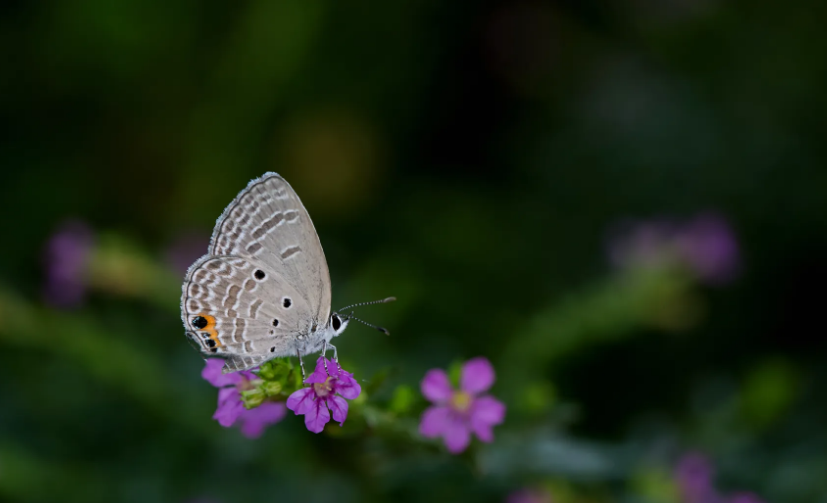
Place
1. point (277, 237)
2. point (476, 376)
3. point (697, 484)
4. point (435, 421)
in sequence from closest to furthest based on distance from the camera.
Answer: point (435, 421)
point (476, 376)
point (277, 237)
point (697, 484)

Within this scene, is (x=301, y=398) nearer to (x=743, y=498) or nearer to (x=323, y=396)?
(x=323, y=396)

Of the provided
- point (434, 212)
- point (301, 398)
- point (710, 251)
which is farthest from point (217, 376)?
point (710, 251)

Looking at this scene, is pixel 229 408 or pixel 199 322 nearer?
pixel 229 408

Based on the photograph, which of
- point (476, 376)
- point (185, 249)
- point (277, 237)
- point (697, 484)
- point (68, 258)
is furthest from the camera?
point (185, 249)

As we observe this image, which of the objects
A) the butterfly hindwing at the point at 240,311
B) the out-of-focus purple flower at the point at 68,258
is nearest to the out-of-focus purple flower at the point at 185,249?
the out-of-focus purple flower at the point at 68,258

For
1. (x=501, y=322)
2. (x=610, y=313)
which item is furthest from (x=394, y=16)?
(x=610, y=313)

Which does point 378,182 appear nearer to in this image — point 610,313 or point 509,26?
point 509,26

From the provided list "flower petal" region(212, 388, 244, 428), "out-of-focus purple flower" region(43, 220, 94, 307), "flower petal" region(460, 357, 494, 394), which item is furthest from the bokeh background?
"flower petal" region(212, 388, 244, 428)
